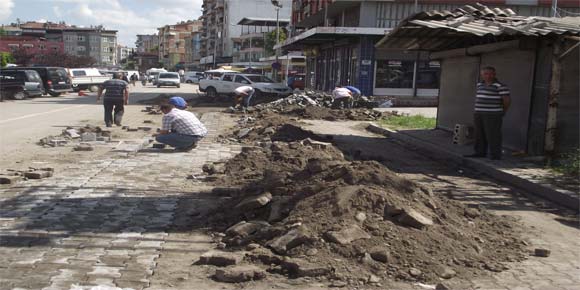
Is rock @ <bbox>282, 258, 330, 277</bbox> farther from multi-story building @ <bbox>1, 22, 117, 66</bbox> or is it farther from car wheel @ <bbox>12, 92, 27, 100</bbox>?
multi-story building @ <bbox>1, 22, 117, 66</bbox>

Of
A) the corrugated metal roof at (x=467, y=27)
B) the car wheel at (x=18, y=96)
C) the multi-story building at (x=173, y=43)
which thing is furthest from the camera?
the multi-story building at (x=173, y=43)

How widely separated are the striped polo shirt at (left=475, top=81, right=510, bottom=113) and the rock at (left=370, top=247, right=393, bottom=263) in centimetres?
641

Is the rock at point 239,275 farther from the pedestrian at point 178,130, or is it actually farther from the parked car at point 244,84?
the parked car at point 244,84

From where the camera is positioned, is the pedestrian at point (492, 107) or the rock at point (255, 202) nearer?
the rock at point (255, 202)

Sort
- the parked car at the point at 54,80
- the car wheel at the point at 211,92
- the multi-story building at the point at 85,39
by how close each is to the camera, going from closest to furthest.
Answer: the parked car at the point at 54,80, the car wheel at the point at 211,92, the multi-story building at the point at 85,39

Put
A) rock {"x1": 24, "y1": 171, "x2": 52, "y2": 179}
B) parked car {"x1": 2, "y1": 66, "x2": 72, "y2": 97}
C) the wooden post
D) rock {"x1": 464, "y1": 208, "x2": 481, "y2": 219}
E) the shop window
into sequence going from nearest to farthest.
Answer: rock {"x1": 464, "y1": 208, "x2": 481, "y2": 219} → rock {"x1": 24, "y1": 171, "x2": 52, "y2": 179} → the wooden post → the shop window → parked car {"x1": 2, "y1": 66, "x2": 72, "y2": 97}

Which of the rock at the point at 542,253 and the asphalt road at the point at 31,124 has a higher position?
the rock at the point at 542,253

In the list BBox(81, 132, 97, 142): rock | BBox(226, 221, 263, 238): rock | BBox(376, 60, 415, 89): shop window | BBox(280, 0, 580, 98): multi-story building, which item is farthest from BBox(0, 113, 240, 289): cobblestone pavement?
BBox(376, 60, 415, 89): shop window

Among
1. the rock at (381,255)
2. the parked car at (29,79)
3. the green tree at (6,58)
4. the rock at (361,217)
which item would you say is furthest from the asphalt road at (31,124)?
the green tree at (6,58)

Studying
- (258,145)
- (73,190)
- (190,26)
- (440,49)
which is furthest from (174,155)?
(190,26)

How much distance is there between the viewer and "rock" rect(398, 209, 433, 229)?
507cm

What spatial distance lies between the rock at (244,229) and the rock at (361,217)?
35.4 inches

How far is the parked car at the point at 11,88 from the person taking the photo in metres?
30.3

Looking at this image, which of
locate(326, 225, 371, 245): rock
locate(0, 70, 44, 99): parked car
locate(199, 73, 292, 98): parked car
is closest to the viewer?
locate(326, 225, 371, 245): rock
